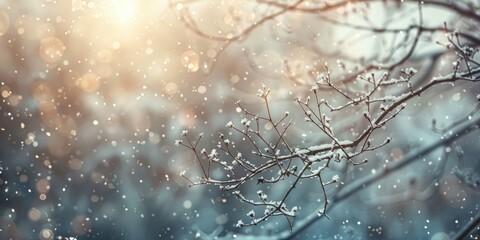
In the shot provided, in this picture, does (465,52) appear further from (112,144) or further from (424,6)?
(112,144)

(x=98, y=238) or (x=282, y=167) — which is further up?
(x=98, y=238)

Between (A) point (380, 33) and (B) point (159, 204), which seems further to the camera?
(B) point (159, 204)

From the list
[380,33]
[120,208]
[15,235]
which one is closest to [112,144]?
[120,208]

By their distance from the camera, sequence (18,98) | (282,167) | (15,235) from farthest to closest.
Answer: (15,235) → (18,98) → (282,167)

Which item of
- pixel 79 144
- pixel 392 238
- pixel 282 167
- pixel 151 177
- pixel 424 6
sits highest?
pixel 79 144

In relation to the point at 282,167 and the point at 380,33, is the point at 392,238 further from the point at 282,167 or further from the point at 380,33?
the point at 282,167

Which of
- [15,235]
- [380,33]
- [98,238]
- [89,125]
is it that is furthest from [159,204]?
[380,33]

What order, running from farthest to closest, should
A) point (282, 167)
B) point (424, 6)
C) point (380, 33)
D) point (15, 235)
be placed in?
1. point (15, 235)
2. point (380, 33)
3. point (424, 6)
4. point (282, 167)

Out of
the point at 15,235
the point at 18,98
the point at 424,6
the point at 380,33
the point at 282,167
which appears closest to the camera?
the point at 282,167

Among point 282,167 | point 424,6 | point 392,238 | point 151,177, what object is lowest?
point 282,167
